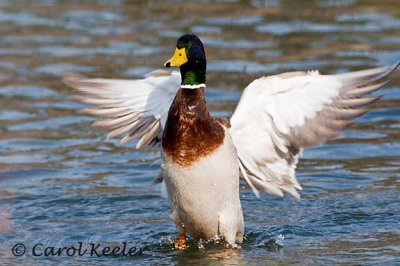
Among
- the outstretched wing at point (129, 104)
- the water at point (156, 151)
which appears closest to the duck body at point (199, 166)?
the water at point (156, 151)

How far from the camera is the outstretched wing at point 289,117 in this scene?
764 centimetres

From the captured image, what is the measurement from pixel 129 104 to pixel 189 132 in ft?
4.20

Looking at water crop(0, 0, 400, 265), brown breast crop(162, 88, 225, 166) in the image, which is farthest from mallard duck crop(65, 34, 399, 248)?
water crop(0, 0, 400, 265)

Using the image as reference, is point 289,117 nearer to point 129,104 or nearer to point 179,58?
point 179,58

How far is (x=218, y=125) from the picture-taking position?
290 inches

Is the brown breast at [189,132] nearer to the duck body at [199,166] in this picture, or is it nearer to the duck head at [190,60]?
the duck body at [199,166]

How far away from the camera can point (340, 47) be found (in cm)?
1350

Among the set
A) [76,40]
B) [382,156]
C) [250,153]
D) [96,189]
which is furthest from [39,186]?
[76,40]

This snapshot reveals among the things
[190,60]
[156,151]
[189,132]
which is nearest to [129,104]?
[190,60]

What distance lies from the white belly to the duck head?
0.44 meters

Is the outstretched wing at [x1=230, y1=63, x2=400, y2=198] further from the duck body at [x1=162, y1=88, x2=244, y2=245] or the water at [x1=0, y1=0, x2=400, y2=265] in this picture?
the water at [x1=0, y1=0, x2=400, y2=265]

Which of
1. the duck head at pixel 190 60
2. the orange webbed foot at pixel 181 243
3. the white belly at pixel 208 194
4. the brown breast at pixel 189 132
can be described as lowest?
the orange webbed foot at pixel 181 243

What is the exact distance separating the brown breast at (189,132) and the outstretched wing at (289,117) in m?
0.41

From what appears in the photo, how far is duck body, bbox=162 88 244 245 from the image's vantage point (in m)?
7.23
